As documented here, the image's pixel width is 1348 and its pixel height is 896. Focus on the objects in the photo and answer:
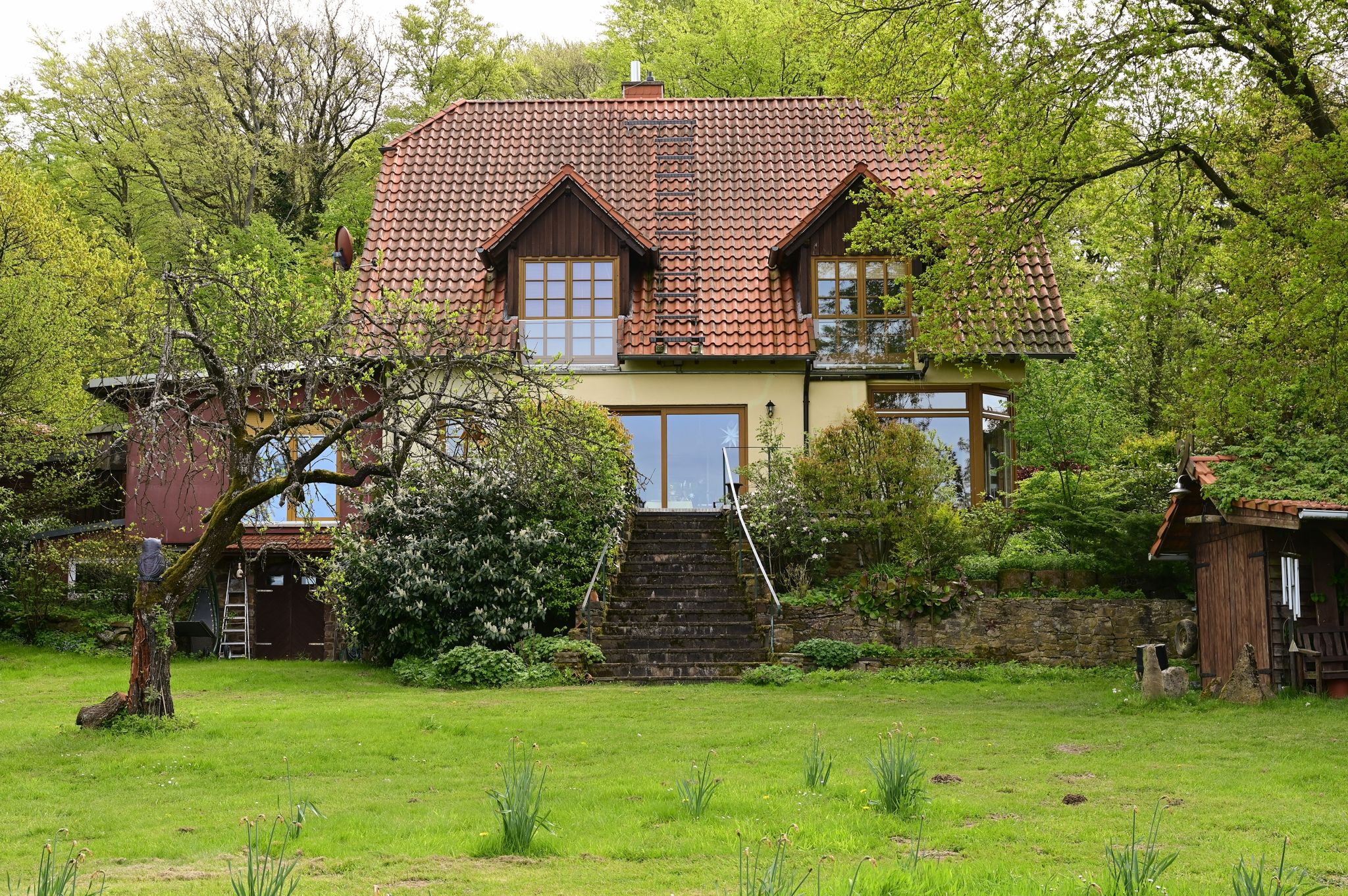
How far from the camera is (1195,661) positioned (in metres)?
18.1

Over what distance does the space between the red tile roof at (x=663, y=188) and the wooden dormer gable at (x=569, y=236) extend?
19 cm

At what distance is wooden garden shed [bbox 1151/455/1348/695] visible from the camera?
567 inches

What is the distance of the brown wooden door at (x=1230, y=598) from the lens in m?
15.1

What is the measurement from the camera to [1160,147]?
17.2 meters

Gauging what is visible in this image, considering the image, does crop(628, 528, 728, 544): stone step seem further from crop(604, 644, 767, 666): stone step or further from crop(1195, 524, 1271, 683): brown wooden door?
crop(1195, 524, 1271, 683): brown wooden door

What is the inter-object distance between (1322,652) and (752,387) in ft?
41.8

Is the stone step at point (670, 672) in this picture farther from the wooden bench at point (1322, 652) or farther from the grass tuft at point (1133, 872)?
the grass tuft at point (1133, 872)

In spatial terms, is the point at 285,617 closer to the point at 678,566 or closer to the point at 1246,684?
the point at 678,566

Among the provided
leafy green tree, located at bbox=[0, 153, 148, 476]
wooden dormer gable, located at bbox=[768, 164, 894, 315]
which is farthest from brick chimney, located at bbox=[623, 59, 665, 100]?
leafy green tree, located at bbox=[0, 153, 148, 476]

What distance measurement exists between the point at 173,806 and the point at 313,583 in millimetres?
15126

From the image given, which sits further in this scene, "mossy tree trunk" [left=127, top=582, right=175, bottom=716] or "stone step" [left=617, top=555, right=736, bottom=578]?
"stone step" [left=617, top=555, right=736, bottom=578]

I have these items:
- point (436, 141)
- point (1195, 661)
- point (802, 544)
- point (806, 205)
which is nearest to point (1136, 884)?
point (1195, 661)

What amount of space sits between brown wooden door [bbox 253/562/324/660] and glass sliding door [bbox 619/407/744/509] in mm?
6813

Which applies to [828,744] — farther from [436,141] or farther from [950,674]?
[436,141]
